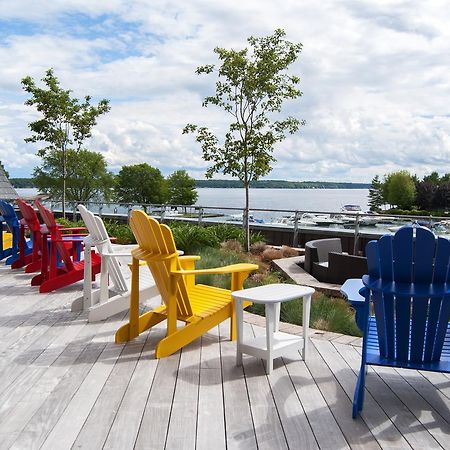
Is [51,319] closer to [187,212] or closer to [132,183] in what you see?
[187,212]

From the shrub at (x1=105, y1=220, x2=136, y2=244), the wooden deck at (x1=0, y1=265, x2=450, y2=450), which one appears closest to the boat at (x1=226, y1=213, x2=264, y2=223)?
the shrub at (x1=105, y1=220, x2=136, y2=244)

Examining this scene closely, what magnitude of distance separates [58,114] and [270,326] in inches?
457

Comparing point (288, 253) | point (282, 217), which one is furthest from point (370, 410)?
point (282, 217)

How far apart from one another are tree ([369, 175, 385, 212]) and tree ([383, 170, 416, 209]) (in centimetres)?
904

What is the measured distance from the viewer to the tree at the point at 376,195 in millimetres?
81875

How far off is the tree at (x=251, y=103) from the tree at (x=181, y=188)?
42.7 meters

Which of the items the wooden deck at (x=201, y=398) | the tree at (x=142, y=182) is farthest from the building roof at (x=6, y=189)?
the tree at (x=142, y=182)

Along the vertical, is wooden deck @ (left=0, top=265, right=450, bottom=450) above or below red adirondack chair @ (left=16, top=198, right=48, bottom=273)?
below

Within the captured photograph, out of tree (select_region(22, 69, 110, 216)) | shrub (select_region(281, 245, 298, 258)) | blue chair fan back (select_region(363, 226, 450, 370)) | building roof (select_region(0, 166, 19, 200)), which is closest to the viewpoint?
blue chair fan back (select_region(363, 226, 450, 370))

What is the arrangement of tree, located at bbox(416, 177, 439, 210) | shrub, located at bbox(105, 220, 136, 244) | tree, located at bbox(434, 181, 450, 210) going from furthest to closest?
tree, located at bbox(416, 177, 439, 210) → tree, located at bbox(434, 181, 450, 210) → shrub, located at bbox(105, 220, 136, 244)

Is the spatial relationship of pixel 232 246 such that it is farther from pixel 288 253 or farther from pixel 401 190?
pixel 401 190

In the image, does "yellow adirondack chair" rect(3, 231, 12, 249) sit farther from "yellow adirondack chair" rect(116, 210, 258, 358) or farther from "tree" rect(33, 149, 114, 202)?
"tree" rect(33, 149, 114, 202)

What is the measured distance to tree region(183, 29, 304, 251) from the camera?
1116 cm

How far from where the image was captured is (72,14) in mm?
8562
